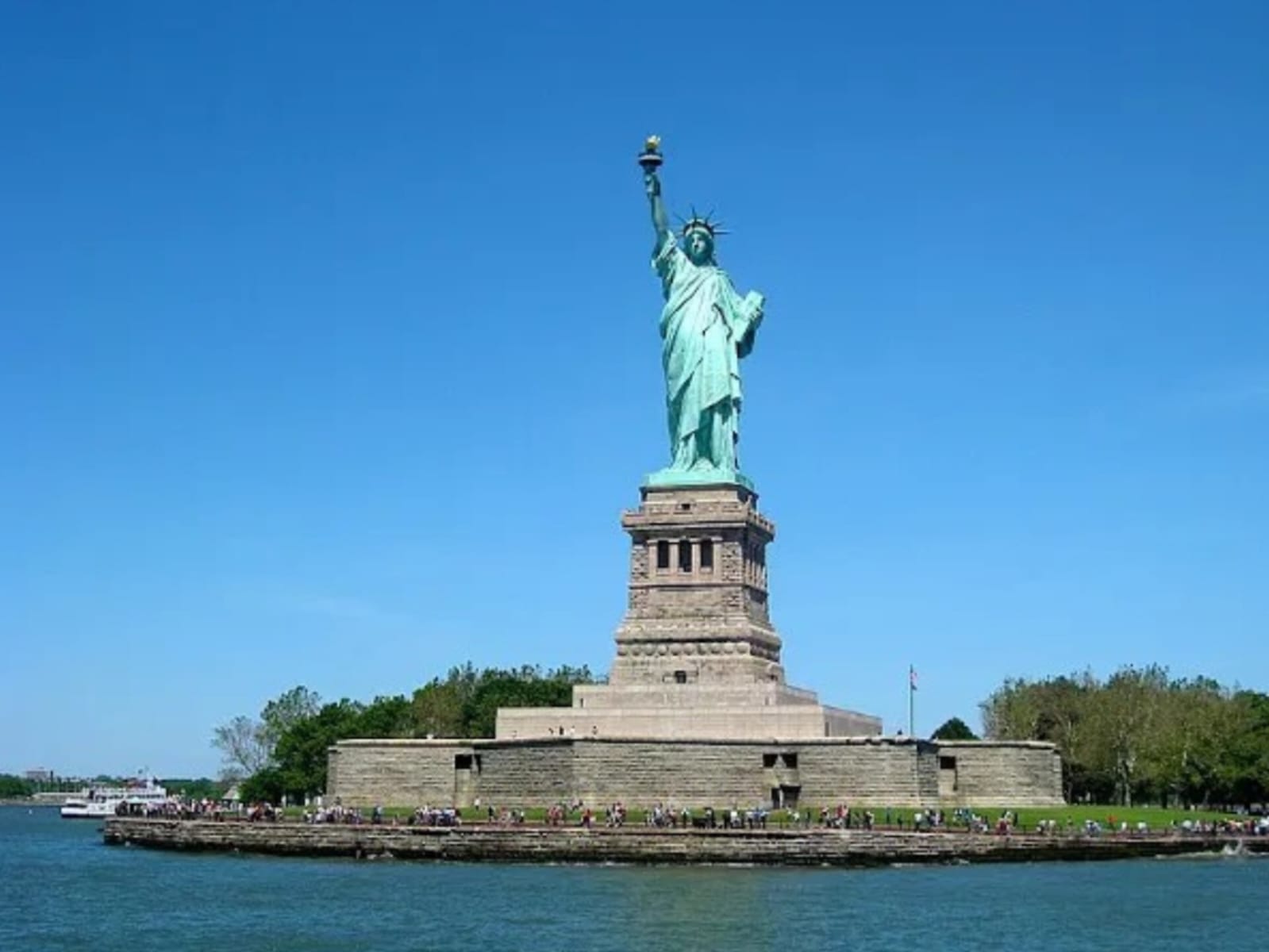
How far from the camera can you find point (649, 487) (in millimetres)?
61250

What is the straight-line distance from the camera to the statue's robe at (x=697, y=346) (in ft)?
203

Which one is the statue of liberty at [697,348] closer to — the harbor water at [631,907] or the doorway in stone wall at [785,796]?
the doorway in stone wall at [785,796]

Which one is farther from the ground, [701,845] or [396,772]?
[396,772]

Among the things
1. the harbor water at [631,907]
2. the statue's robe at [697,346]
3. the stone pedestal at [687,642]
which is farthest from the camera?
the statue's robe at [697,346]

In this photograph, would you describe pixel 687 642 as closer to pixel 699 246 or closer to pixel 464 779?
pixel 464 779

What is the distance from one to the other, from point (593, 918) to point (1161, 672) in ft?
178

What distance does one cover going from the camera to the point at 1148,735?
245ft

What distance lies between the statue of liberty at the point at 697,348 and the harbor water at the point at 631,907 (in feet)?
56.5

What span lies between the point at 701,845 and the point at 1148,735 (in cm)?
3122

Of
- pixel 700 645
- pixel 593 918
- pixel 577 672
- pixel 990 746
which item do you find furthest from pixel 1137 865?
pixel 577 672

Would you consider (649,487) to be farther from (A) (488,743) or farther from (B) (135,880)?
(B) (135,880)

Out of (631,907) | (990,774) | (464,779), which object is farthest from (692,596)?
(631,907)

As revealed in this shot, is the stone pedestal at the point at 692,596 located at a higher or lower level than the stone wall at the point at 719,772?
higher

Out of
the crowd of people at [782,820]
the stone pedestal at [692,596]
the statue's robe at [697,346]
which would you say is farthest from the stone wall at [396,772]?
the statue's robe at [697,346]
